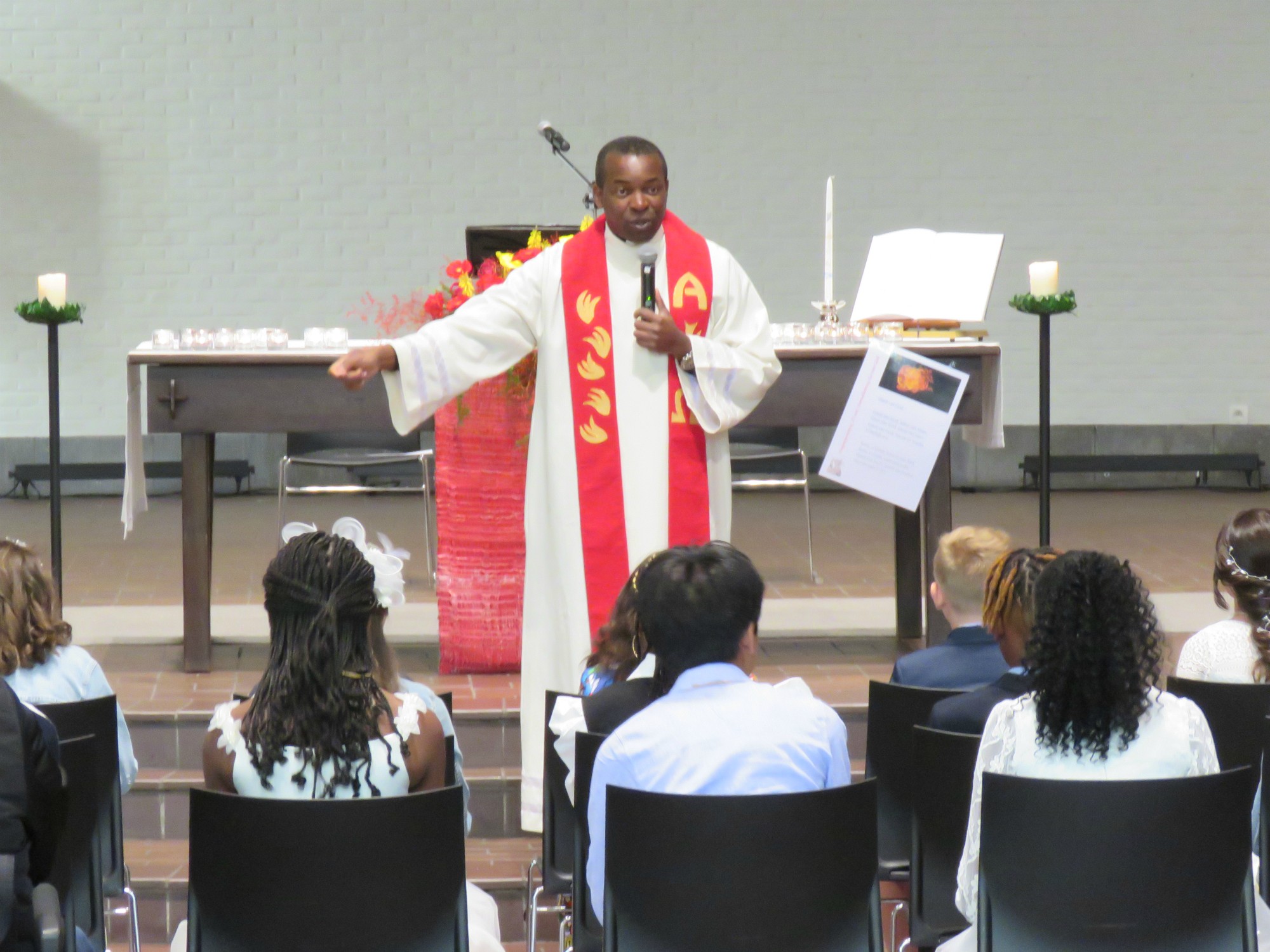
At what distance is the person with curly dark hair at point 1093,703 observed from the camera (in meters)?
2.14

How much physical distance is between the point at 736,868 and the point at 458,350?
1.89 m

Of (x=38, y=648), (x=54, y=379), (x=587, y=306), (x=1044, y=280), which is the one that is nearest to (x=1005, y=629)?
(x=587, y=306)

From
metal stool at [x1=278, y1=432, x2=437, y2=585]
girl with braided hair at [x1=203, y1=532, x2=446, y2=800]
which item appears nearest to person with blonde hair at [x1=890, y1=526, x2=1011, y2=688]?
girl with braided hair at [x1=203, y1=532, x2=446, y2=800]

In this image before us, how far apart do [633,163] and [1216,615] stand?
8.66ft

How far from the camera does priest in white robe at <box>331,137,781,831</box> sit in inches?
143

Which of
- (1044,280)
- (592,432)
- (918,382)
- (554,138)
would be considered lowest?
(592,432)

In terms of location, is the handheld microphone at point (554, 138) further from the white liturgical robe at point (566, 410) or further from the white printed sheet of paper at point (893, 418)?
the white printed sheet of paper at point (893, 418)

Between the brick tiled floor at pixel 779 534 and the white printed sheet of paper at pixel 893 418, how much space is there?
1636 mm

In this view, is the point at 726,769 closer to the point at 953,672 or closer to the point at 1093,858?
the point at 1093,858

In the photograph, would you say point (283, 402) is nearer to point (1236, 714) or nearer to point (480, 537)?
point (480, 537)

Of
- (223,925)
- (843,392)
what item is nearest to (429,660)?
(843,392)

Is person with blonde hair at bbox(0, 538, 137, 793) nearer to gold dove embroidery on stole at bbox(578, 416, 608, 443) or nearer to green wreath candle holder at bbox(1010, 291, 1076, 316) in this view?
gold dove embroidery on stole at bbox(578, 416, 608, 443)

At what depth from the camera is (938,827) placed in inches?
98.7

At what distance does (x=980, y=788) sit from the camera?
2.11 m
